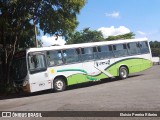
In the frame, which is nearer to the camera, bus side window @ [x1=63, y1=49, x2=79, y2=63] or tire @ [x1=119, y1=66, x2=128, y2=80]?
bus side window @ [x1=63, y1=49, x2=79, y2=63]

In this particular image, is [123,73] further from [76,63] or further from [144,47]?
[76,63]

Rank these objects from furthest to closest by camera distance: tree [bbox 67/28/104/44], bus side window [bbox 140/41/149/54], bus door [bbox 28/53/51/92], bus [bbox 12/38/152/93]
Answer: tree [bbox 67/28/104/44], bus side window [bbox 140/41/149/54], bus [bbox 12/38/152/93], bus door [bbox 28/53/51/92]

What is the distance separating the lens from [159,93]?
14.5 metres

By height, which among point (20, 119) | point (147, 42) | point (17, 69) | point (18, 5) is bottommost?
point (20, 119)

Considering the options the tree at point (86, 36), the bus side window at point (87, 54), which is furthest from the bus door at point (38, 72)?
the tree at point (86, 36)

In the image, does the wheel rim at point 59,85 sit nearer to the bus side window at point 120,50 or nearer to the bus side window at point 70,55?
the bus side window at point 70,55

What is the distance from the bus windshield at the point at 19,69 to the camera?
2012 centimetres

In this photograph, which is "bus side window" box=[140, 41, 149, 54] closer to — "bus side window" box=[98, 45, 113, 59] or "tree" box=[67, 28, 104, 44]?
"bus side window" box=[98, 45, 113, 59]

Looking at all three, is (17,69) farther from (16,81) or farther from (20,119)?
(20,119)

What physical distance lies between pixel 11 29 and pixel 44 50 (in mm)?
3550

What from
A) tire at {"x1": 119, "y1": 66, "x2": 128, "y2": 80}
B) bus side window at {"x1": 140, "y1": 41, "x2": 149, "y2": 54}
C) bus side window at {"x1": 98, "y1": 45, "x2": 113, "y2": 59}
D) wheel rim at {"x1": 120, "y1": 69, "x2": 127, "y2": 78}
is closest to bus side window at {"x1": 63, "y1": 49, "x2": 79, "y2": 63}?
bus side window at {"x1": 98, "y1": 45, "x2": 113, "y2": 59}

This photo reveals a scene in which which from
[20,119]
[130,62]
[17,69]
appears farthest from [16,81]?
[20,119]

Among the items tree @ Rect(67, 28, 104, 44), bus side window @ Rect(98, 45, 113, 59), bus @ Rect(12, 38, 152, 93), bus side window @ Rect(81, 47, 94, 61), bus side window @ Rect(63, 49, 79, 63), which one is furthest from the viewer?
tree @ Rect(67, 28, 104, 44)

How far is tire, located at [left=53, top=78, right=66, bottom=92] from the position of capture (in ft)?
68.2
